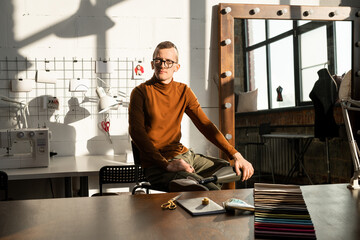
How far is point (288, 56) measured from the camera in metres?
3.85

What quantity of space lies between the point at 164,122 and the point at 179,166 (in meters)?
0.40

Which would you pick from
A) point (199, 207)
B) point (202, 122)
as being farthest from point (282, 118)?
point (199, 207)

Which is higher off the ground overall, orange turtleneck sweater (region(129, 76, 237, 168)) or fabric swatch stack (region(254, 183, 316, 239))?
orange turtleneck sweater (region(129, 76, 237, 168))

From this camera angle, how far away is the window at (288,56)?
3.74 m

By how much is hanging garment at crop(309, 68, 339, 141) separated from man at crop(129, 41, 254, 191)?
5.65ft

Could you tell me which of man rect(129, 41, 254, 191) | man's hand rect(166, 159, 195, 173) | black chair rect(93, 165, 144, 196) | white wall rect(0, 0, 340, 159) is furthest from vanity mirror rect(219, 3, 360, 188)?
man's hand rect(166, 159, 195, 173)

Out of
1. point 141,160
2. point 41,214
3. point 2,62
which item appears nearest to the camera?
point 41,214

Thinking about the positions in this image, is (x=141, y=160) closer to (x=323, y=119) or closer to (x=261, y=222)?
(x=261, y=222)

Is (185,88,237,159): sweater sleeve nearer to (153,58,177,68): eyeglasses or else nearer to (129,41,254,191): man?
A: (129,41,254,191): man

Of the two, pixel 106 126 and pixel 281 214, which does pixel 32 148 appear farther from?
pixel 281 214

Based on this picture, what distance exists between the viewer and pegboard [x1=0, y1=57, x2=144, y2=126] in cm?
334

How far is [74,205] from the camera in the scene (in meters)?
1.42

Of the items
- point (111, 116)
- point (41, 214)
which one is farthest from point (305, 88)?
point (41, 214)

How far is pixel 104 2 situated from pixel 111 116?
1.00 m
